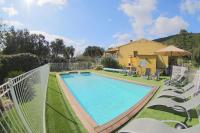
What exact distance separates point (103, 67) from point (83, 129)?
81.4 feet

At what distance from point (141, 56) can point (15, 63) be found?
12237 millimetres

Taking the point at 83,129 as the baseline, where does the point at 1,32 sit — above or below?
above

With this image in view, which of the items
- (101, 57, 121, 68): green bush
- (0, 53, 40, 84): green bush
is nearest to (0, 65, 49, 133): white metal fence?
(0, 53, 40, 84): green bush

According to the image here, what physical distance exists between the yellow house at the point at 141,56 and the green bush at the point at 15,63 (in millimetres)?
10223

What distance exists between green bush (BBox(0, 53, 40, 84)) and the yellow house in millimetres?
10223

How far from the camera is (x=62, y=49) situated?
177 ft

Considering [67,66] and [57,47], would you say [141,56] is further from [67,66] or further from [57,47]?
[57,47]

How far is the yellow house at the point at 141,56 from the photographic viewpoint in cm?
2247

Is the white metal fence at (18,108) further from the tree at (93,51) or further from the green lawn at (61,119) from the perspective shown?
the tree at (93,51)

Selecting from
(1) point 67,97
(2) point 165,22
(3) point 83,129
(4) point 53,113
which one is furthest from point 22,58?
(2) point 165,22

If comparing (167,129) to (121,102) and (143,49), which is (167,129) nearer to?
(121,102)

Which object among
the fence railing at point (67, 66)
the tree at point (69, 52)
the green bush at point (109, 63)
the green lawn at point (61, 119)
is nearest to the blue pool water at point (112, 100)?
the green lawn at point (61, 119)

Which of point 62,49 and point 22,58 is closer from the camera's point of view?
point 22,58

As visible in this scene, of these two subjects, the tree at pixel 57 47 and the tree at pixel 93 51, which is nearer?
the tree at pixel 57 47
